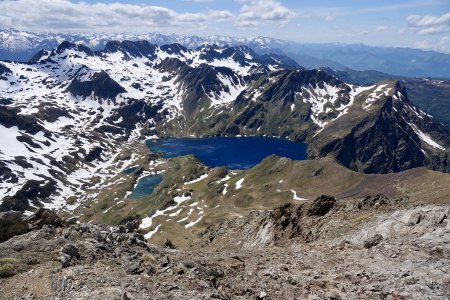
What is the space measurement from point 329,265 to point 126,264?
1486cm

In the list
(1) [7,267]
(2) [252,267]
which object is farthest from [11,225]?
(2) [252,267]

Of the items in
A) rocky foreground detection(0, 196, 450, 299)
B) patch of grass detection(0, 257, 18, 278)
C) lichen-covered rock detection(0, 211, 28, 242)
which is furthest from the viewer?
lichen-covered rock detection(0, 211, 28, 242)

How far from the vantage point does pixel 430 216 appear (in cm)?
3409

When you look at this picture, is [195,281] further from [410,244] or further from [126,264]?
[410,244]

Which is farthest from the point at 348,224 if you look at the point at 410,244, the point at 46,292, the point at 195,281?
the point at 46,292

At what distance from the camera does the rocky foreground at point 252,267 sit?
78.7ft

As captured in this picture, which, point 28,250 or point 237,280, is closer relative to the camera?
point 237,280

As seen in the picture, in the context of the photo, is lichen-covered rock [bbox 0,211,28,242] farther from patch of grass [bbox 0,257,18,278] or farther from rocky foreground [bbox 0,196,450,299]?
patch of grass [bbox 0,257,18,278]

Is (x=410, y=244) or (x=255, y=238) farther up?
(x=410, y=244)

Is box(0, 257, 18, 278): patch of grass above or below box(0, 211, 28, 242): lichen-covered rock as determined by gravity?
above

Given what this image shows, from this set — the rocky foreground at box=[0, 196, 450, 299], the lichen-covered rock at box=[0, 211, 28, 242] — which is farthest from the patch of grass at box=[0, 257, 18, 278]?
the lichen-covered rock at box=[0, 211, 28, 242]

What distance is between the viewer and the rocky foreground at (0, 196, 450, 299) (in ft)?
78.7

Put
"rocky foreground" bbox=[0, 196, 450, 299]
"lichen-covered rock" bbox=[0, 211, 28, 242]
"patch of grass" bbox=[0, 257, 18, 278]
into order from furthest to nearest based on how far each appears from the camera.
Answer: "lichen-covered rock" bbox=[0, 211, 28, 242] → "patch of grass" bbox=[0, 257, 18, 278] → "rocky foreground" bbox=[0, 196, 450, 299]

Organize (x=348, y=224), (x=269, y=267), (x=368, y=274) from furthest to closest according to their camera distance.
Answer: (x=348, y=224) → (x=269, y=267) → (x=368, y=274)
